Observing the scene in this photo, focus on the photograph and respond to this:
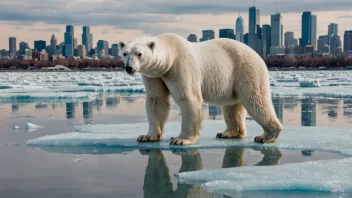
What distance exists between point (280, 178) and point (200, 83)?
7.14ft

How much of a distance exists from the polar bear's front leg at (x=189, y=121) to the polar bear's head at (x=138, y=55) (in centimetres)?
66

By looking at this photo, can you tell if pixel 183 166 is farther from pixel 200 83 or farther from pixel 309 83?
pixel 309 83

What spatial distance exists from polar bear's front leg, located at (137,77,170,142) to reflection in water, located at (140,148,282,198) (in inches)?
23.4

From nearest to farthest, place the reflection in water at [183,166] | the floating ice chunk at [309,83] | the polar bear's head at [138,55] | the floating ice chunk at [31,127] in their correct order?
the reflection in water at [183,166]
the polar bear's head at [138,55]
the floating ice chunk at [31,127]
the floating ice chunk at [309,83]

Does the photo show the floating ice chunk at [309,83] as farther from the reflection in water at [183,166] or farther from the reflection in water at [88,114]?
the reflection in water at [183,166]

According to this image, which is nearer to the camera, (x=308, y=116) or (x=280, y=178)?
(x=280, y=178)

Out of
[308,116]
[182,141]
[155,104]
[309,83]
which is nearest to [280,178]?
[182,141]

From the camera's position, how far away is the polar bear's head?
203 inches

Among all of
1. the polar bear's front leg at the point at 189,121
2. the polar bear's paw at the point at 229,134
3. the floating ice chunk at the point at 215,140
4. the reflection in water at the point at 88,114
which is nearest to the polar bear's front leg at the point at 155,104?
the floating ice chunk at the point at 215,140

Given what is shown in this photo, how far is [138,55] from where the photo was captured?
522cm

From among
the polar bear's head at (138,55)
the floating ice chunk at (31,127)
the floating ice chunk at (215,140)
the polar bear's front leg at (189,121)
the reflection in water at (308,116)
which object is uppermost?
the polar bear's head at (138,55)

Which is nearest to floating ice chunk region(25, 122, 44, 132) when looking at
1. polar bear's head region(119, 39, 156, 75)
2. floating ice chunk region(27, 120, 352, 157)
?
floating ice chunk region(27, 120, 352, 157)

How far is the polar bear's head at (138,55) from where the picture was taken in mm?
5150

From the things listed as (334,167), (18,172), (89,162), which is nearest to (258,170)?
(334,167)
